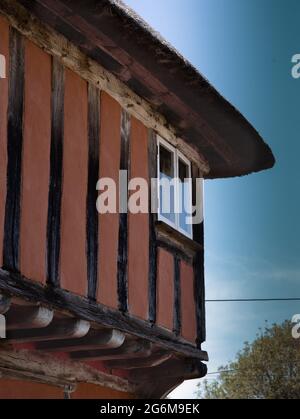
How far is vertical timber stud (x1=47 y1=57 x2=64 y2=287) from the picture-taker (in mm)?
7688

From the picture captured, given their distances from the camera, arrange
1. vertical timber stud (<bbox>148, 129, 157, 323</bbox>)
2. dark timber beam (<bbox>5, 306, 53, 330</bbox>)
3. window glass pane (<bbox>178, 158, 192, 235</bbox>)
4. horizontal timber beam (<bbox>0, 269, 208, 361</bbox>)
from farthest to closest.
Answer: window glass pane (<bbox>178, 158, 192, 235</bbox>)
vertical timber stud (<bbox>148, 129, 157, 323</bbox>)
dark timber beam (<bbox>5, 306, 53, 330</bbox>)
horizontal timber beam (<bbox>0, 269, 208, 361</bbox>)

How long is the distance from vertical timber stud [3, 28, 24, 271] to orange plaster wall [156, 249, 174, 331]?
2557 mm

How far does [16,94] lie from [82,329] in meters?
2.11

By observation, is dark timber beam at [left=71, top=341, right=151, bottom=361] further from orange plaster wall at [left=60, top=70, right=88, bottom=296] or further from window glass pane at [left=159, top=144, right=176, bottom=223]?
window glass pane at [left=159, top=144, right=176, bottom=223]

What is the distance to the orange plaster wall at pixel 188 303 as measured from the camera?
9.92 metres

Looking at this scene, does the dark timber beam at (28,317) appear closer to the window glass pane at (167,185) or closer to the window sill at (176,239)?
the window sill at (176,239)

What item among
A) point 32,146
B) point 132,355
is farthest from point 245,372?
point 32,146

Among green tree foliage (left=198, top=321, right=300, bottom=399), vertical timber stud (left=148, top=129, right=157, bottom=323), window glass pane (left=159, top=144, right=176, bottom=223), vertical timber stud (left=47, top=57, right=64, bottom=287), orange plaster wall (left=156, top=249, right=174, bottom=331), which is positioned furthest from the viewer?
green tree foliage (left=198, top=321, right=300, bottom=399)

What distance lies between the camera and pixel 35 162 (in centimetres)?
764

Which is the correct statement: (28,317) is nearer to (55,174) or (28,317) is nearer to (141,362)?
(55,174)

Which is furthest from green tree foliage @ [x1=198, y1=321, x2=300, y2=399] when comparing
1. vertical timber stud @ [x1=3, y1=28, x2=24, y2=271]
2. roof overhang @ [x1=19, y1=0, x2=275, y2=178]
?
vertical timber stud @ [x1=3, y1=28, x2=24, y2=271]

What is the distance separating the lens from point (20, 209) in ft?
24.0

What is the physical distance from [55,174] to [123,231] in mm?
1286
